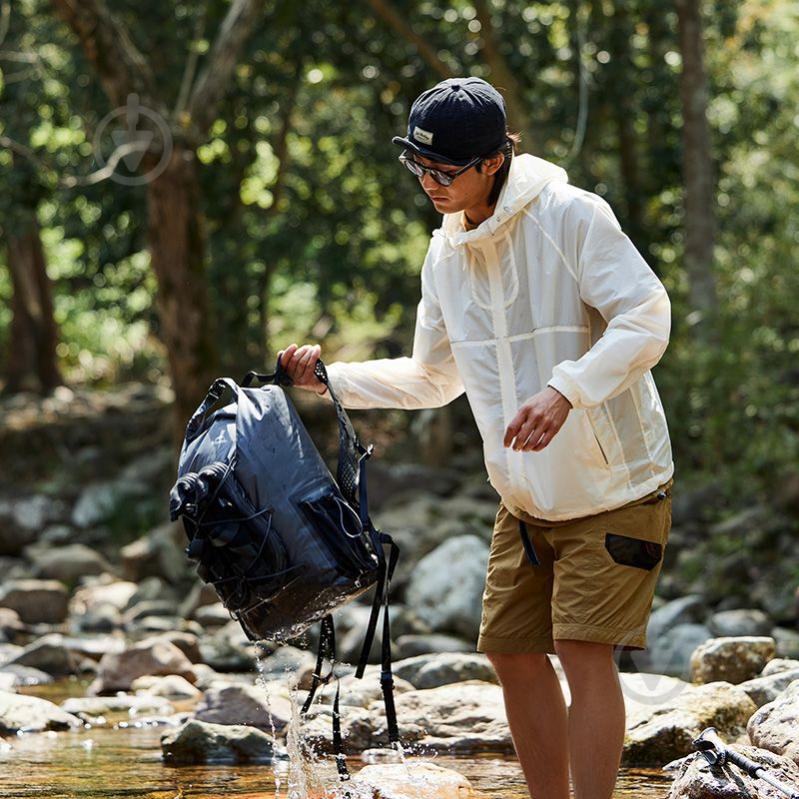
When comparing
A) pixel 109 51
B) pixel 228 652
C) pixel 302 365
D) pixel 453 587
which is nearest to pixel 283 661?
pixel 228 652

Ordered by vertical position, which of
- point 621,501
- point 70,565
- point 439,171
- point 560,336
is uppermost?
point 439,171

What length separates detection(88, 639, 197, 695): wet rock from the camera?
755 centimetres

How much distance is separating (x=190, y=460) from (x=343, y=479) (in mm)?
402

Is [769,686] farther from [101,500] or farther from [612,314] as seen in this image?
[101,500]

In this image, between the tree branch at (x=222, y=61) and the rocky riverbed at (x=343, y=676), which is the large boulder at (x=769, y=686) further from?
the tree branch at (x=222, y=61)

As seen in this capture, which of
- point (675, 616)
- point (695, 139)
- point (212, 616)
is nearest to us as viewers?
point (675, 616)

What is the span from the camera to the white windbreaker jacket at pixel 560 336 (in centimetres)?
336

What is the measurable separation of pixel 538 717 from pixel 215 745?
7.21 feet

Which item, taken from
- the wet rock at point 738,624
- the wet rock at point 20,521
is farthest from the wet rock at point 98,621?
the wet rock at point 738,624

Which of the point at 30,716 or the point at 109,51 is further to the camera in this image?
the point at 109,51

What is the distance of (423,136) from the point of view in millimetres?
3520

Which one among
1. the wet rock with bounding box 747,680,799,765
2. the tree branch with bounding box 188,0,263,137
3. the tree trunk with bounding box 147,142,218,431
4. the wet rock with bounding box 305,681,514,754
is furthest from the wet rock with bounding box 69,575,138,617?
the wet rock with bounding box 747,680,799,765

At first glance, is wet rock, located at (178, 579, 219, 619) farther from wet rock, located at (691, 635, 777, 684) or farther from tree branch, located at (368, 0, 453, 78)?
tree branch, located at (368, 0, 453, 78)

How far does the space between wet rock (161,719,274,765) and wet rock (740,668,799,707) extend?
177cm
